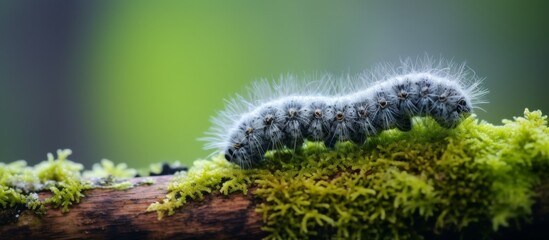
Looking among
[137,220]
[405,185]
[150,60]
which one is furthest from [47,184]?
[150,60]

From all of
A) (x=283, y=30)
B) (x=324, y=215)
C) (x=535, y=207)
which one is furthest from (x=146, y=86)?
(x=535, y=207)

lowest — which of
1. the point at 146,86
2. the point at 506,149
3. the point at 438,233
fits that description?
the point at 438,233

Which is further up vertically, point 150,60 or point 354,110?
point 150,60

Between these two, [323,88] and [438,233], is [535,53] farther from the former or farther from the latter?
[438,233]

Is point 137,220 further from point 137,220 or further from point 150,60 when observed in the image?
point 150,60

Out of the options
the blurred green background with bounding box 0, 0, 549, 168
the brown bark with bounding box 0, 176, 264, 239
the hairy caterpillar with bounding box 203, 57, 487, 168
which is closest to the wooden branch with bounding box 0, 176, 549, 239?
the brown bark with bounding box 0, 176, 264, 239

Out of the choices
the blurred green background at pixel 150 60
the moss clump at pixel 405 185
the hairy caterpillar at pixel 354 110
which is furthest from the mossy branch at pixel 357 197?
the blurred green background at pixel 150 60
